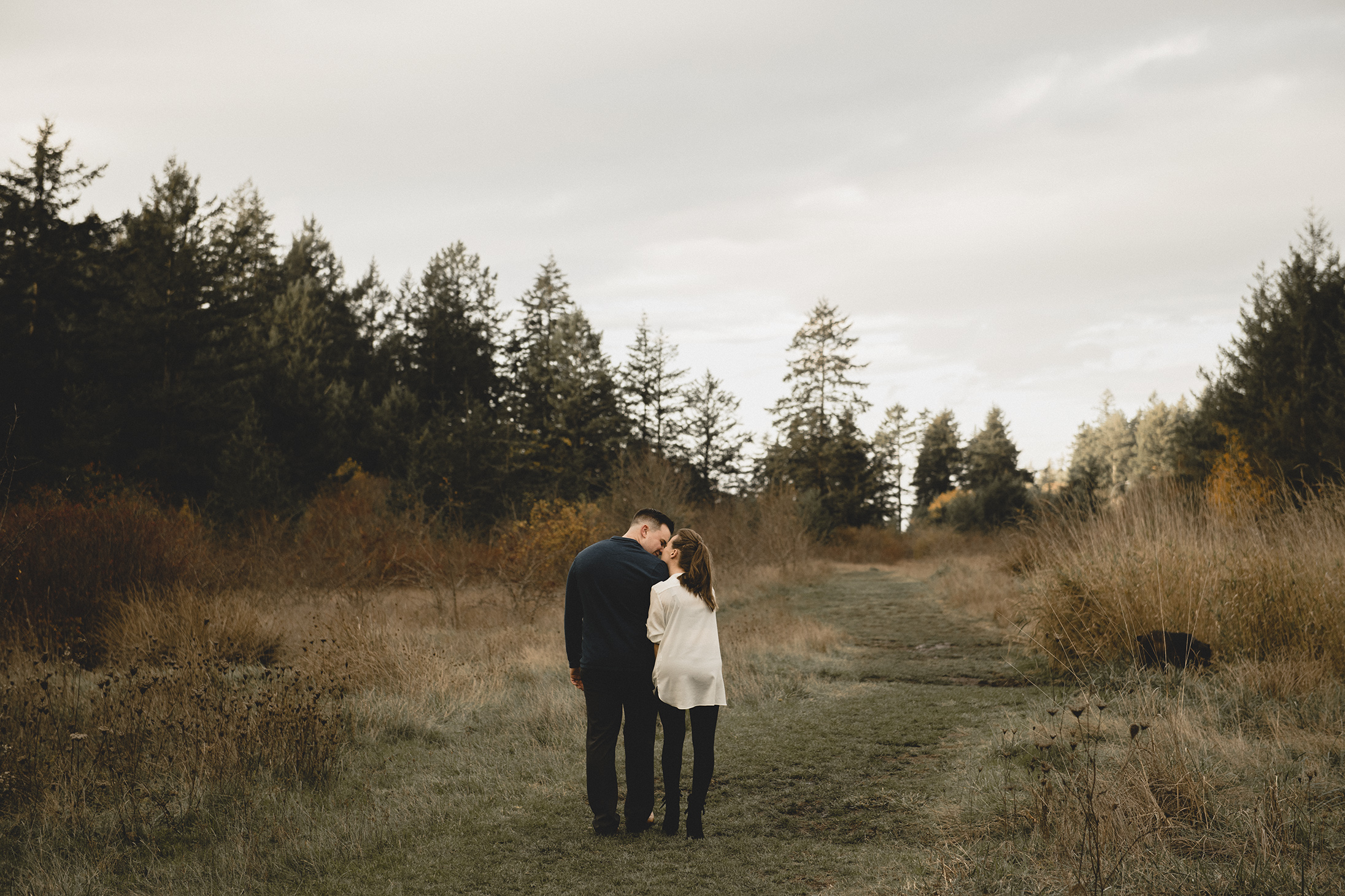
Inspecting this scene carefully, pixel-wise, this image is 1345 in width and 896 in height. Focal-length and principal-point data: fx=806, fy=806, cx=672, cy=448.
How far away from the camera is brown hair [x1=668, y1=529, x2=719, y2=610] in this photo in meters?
4.78

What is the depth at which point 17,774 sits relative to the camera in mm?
5207

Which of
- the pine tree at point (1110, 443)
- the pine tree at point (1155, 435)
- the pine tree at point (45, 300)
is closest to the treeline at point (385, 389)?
the pine tree at point (45, 300)

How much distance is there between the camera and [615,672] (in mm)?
4949

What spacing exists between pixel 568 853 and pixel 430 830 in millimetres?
1008

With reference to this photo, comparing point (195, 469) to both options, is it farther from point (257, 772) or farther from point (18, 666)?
point (257, 772)

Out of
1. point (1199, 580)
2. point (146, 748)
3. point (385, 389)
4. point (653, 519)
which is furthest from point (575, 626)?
point (385, 389)

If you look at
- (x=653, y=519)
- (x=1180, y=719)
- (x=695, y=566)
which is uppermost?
(x=653, y=519)

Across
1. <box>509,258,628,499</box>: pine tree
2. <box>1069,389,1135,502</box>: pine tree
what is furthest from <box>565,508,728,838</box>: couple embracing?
<box>1069,389,1135,502</box>: pine tree

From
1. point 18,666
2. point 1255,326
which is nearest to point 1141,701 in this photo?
point 18,666

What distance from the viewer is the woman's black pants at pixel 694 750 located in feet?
15.7

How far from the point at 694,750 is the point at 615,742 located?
50 centimetres

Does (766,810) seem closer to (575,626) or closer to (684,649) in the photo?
(684,649)

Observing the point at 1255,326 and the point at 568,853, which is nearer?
the point at 568,853

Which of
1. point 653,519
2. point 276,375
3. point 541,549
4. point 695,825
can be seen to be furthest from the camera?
point 276,375
